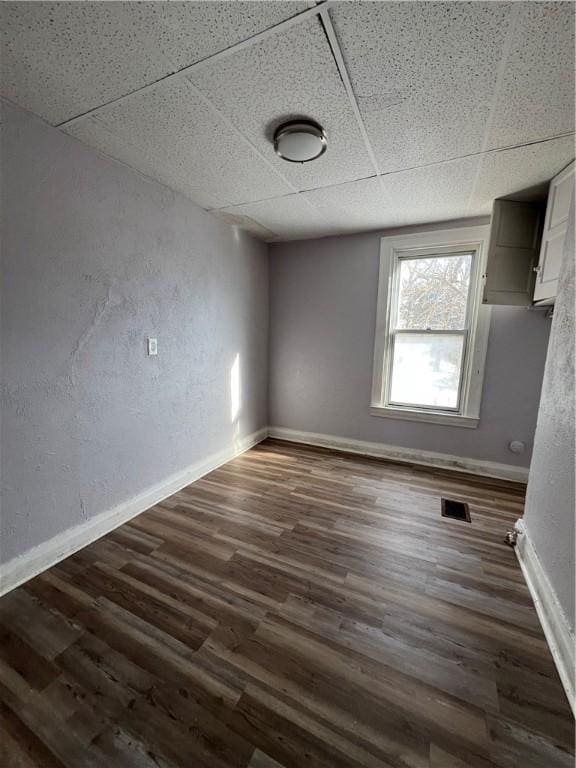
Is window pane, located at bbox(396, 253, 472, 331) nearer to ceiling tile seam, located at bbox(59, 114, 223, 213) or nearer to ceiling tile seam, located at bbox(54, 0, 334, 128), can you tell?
ceiling tile seam, located at bbox(59, 114, 223, 213)

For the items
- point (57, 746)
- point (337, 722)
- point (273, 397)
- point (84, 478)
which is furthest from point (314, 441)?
point (57, 746)

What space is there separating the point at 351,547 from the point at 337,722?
2.89 ft

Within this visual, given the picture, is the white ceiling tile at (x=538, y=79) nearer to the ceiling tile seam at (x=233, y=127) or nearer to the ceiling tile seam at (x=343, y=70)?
the ceiling tile seam at (x=343, y=70)

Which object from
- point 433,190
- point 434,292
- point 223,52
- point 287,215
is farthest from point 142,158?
point 434,292

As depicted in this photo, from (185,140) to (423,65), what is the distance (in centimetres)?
121

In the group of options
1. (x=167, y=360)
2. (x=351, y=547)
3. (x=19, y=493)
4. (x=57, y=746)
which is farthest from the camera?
(x=167, y=360)

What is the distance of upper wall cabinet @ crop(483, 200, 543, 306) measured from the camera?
225 centimetres

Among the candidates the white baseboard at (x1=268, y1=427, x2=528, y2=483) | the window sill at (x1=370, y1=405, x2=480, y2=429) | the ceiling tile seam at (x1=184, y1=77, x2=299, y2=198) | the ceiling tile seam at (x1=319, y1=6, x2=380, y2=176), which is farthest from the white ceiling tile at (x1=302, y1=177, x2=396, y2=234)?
the white baseboard at (x1=268, y1=427, x2=528, y2=483)

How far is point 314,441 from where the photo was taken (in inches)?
142

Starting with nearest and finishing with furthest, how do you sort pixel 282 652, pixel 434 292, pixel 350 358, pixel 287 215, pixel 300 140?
pixel 282 652
pixel 300 140
pixel 287 215
pixel 434 292
pixel 350 358

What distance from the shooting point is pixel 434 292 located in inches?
115

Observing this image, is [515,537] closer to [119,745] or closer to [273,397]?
[119,745]

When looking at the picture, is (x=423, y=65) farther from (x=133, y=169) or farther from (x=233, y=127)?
(x=133, y=169)

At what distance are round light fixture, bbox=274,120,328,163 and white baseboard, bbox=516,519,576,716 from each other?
8.18 feet
